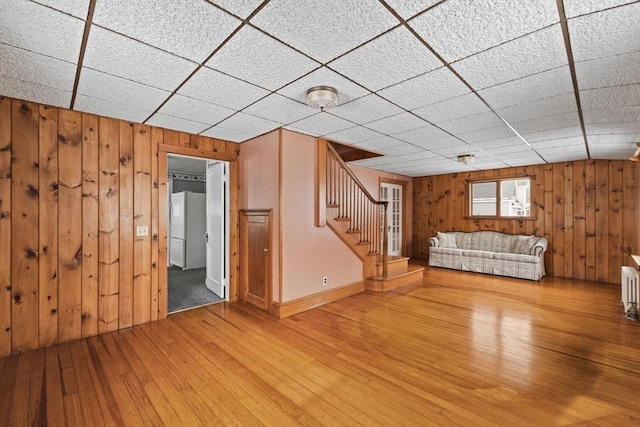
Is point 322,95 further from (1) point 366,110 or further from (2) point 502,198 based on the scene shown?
(2) point 502,198

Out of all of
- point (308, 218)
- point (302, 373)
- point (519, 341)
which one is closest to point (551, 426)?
point (519, 341)

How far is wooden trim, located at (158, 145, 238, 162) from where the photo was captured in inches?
143

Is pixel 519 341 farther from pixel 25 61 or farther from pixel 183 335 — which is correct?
pixel 25 61

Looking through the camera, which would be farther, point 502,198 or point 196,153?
point 502,198

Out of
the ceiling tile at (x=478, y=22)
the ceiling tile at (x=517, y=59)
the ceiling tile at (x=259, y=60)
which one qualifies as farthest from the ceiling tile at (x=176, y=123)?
the ceiling tile at (x=517, y=59)

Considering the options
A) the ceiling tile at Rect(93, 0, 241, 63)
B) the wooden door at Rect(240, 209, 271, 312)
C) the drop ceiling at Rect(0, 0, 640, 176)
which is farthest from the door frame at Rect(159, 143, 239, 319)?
the ceiling tile at Rect(93, 0, 241, 63)

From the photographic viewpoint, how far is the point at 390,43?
182cm

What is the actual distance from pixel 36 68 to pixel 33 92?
2.08 ft

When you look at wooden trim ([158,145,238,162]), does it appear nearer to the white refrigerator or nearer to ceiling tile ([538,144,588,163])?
the white refrigerator

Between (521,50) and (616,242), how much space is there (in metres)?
5.83

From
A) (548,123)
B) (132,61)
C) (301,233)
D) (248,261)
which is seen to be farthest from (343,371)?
(548,123)

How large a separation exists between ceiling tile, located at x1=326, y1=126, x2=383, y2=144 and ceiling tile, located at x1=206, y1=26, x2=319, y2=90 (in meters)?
1.55

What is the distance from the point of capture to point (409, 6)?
1.49 meters

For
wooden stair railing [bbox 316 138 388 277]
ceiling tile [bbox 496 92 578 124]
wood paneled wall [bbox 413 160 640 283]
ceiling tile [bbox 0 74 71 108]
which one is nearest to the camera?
ceiling tile [bbox 0 74 71 108]
